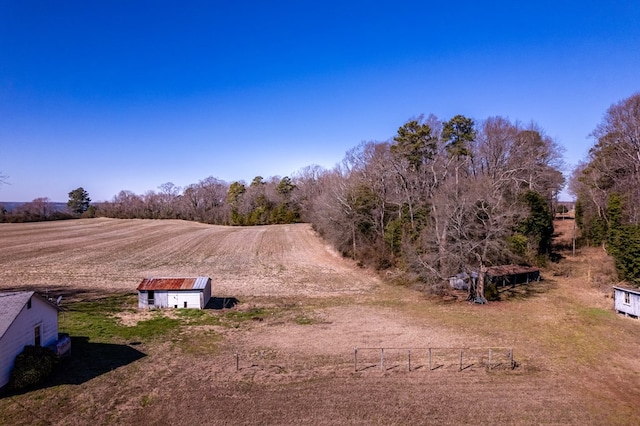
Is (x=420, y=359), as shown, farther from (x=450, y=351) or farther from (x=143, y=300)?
(x=143, y=300)

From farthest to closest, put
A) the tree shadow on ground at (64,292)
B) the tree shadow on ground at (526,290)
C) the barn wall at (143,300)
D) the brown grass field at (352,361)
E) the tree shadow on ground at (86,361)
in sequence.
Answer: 1. the tree shadow on ground at (526,290)
2. the tree shadow on ground at (64,292)
3. the barn wall at (143,300)
4. the tree shadow on ground at (86,361)
5. the brown grass field at (352,361)

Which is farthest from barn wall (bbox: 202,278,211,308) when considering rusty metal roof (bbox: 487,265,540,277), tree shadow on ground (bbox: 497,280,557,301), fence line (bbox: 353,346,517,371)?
rusty metal roof (bbox: 487,265,540,277)

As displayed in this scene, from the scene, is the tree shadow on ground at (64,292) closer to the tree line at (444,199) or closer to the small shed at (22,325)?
the small shed at (22,325)

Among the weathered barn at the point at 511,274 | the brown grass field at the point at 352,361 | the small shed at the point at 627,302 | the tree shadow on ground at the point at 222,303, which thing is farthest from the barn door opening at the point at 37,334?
the small shed at the point at 627,302

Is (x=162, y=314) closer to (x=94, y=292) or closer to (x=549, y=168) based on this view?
(x=94, y=292)

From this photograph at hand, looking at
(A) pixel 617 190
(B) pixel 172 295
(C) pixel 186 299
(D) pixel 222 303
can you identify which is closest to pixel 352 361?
(D) pixel 222 303

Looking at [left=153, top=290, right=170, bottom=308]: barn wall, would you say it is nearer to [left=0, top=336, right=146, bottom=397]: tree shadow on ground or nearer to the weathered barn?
[left=0, top=336, right=146, bottom=397]: tree shadow on ground

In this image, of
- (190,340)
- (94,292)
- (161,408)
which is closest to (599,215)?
(190,340)
